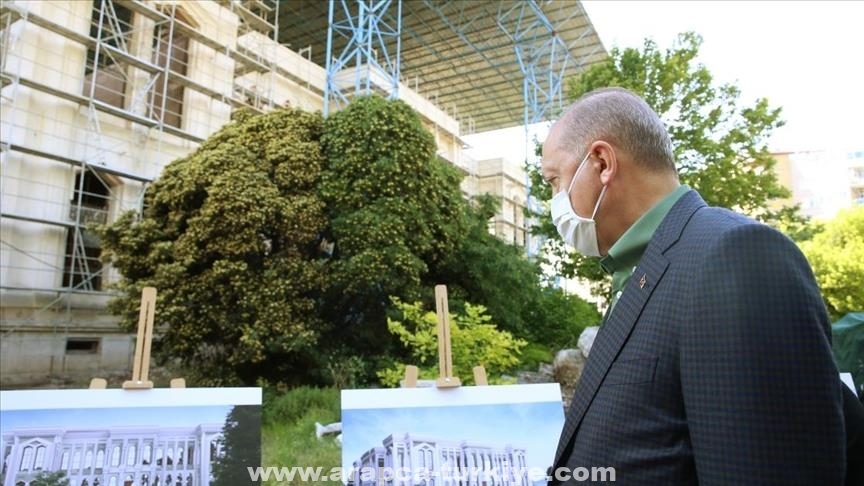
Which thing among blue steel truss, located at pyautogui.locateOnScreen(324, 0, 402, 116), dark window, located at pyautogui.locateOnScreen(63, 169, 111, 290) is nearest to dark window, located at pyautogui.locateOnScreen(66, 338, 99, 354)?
dark window, located at pyautogui.locateOnScreen(63, 169, 111, 290)

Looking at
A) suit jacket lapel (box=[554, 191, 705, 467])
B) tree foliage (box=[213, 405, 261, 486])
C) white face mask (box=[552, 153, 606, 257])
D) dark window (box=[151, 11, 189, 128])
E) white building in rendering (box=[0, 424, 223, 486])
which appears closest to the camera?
suit jacket lapel (box=[554, 191, 705, 467])

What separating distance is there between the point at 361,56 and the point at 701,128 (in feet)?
35.8

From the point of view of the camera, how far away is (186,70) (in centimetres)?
1348

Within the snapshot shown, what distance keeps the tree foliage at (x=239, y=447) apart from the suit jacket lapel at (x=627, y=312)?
→ 2082mm

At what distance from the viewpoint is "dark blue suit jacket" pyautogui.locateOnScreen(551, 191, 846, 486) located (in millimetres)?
789

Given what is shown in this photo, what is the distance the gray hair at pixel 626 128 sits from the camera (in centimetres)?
119

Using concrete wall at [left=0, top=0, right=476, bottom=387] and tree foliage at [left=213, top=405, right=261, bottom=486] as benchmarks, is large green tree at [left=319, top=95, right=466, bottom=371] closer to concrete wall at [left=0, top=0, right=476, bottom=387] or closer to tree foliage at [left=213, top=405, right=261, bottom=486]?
tree foliage at [left=213, top=405, right=261, bottom=486]

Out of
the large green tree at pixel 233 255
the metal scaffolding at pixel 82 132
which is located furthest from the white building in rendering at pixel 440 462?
the metal scaffolding at pixel 82 132

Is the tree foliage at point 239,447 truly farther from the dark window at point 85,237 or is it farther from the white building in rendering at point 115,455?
the dark window at point 85,237

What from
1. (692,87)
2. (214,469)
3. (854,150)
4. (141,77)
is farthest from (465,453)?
(854,150)

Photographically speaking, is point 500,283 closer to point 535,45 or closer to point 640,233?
point 640,233

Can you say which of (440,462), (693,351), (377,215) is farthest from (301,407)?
(693,351)

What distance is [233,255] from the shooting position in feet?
25.9

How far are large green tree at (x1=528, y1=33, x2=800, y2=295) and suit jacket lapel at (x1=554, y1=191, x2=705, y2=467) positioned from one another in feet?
27.1
